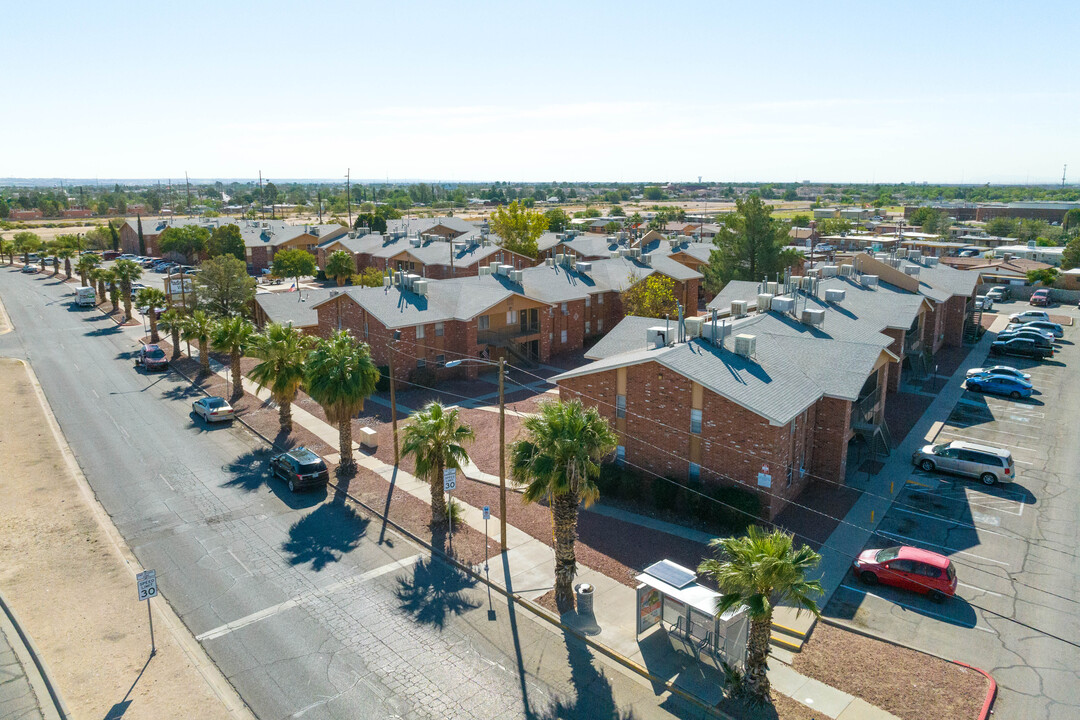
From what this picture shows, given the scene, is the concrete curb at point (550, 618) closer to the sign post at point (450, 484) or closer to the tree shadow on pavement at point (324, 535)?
the tree shadow on pavement at point (324, 535)

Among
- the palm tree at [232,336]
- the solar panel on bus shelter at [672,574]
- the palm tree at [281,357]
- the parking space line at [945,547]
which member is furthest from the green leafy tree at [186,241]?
the parking space line at [945,547]

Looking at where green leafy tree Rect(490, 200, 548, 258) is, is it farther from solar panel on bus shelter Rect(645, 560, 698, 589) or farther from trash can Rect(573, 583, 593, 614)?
solar panel on bus shelter Rect(645, 560, 698, 589)

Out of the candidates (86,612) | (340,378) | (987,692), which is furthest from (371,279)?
(987,692)

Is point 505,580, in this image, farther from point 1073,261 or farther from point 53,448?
point 1073,261

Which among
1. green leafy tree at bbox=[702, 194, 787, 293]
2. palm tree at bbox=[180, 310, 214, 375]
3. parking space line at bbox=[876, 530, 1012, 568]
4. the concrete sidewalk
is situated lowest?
the concrete sidewalk

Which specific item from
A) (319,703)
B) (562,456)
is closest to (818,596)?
(562,456)

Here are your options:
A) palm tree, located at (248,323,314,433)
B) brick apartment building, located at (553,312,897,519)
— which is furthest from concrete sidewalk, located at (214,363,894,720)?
palm tree, located at (248,323,314,433)

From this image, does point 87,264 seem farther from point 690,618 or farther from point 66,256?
point 690,618
